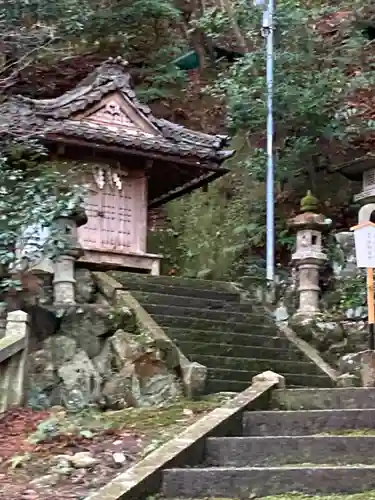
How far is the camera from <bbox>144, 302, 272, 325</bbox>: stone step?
10.6 meters

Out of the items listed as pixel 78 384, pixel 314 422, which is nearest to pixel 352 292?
pixel 78 384

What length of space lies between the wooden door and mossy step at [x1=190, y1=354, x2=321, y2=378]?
16.3ft

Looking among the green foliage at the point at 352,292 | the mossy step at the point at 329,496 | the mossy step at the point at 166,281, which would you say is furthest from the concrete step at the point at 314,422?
the green foliage at the point at 352,292

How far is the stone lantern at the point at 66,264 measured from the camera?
9.88 metres

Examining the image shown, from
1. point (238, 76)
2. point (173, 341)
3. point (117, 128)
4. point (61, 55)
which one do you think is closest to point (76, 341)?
point (173, 341)

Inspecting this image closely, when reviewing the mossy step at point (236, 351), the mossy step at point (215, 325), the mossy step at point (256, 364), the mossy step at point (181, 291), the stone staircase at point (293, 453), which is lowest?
the stone staircase at point (293, 453)

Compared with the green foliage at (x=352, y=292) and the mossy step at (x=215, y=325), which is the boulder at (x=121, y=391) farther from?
the green foliage at (x=352, y=292)

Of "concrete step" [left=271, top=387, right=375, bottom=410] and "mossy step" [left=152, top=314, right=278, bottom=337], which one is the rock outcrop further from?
"concrete step" [left=271, top=387, right=375, bottom=410]

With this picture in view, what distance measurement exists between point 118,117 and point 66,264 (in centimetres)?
534

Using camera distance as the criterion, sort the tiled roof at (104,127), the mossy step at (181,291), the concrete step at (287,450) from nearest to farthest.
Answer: the concrete step at (287,450), the mossy step at (181,291), the tiled roof at (104,127)

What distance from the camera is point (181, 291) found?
1164cm

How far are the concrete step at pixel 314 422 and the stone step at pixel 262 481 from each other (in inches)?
43.5

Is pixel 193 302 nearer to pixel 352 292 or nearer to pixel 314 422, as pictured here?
pixel 352 292

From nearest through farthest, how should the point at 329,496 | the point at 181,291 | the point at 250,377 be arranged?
the point at 329,496, the point at 250,377, the point at 181,291
